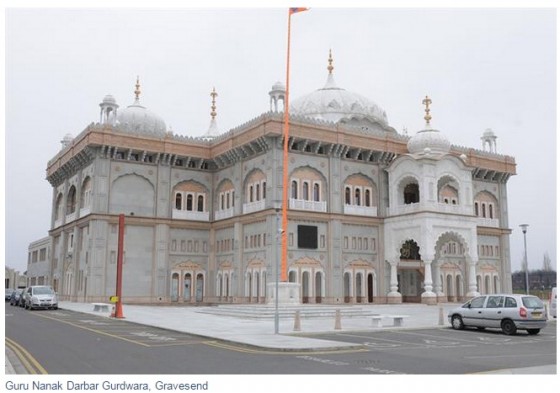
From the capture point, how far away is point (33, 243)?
71562mm

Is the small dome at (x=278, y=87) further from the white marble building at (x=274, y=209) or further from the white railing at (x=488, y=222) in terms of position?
the white railing at (x=488, y=222)

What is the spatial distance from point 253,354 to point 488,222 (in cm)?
4267

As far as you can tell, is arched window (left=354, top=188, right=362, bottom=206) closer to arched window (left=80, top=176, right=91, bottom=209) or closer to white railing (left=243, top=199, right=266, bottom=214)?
white railing (left=243, top=199, right=266, bottom=214)

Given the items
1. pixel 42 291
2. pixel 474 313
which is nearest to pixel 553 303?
pixel 474 313

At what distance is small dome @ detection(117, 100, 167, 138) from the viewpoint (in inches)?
2025

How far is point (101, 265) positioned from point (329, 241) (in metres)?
17.0

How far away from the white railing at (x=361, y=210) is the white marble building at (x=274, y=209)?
0.09m

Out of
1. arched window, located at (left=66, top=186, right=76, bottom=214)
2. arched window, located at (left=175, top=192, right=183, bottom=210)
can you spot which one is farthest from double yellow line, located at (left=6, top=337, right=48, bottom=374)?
arched window, located at (left=66, top=186, right=76, bottom=214)

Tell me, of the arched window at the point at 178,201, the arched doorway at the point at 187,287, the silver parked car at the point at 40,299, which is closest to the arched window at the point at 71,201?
the arched window at the point at 178,201

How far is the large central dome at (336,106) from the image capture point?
51.0 m

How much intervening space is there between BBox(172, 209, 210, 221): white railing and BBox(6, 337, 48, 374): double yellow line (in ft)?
102

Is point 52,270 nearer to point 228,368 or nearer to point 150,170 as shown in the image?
point 150,170

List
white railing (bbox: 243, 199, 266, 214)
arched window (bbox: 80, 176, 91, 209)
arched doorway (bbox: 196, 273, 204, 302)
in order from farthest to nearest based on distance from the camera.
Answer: arched doorway (bbox: 196, 273, 204, 302), arched window (bbox: 80, 176, 91, 209), white railing (bbox: 243, 199, 266, 214)

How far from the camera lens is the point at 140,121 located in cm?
5191
